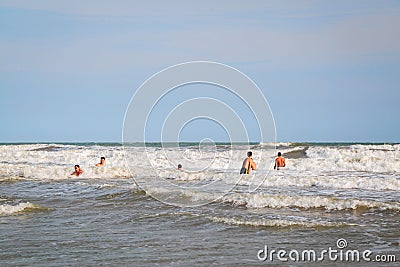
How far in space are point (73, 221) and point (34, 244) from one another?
2.60 meters

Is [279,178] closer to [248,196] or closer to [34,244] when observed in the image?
[248,196]

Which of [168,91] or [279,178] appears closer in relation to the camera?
[168,91]

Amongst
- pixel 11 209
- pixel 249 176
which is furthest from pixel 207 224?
pixel 249 176

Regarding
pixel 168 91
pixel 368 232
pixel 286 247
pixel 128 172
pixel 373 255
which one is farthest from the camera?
pixel 128 172

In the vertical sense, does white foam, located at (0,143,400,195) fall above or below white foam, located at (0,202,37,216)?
above

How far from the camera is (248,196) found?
15.1 m

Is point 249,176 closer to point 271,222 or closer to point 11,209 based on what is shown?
point 271,222

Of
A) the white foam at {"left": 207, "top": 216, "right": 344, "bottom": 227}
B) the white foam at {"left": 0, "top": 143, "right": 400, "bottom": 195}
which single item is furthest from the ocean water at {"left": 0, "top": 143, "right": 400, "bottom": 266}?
the white foam at {"left": 0, "top": 143, "right": 400, "bottom": 195}

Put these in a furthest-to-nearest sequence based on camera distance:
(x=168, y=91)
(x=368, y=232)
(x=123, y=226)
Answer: (x=168, y=91) < (x=123, y=226) < (x=368, y=232)

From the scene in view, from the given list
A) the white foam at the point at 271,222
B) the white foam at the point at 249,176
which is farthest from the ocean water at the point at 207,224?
the white foam at the point at 249,176

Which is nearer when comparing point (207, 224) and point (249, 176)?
point (207, 224)

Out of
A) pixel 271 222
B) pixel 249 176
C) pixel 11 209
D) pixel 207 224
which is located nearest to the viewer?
pixel 271 222

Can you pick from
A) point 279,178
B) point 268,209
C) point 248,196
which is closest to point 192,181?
point 279,178

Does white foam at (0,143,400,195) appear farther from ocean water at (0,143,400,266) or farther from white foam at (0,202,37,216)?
white foam at (0,202,37,216)
